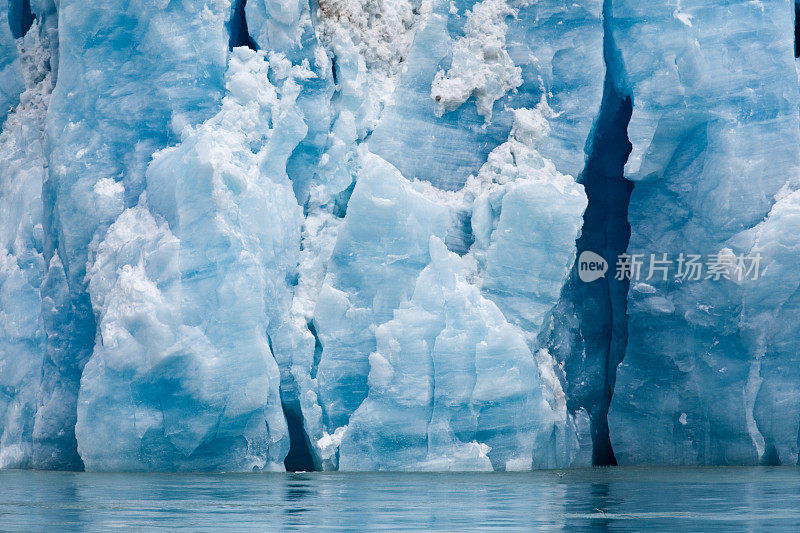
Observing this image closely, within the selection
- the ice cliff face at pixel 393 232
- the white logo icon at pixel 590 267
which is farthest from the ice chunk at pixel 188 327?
the white logo icon at pixel 590 267

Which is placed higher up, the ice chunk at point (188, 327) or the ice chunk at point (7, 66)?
the ice chunk at point (7, 66)

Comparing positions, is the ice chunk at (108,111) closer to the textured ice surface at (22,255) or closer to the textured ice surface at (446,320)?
the textured ice surface at (22,255)

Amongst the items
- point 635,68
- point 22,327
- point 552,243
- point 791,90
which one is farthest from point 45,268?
point 791,90

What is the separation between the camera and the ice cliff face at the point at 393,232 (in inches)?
352

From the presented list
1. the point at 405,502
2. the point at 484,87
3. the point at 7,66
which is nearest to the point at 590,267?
the point at 484,87

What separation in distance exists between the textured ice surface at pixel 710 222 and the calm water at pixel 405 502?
1384 mm

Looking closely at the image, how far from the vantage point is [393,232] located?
30.8 feet

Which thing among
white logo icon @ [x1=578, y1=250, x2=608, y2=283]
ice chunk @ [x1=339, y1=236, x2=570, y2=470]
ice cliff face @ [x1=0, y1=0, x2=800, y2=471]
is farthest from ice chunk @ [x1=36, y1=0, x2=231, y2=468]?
white logo icon @ [x1=578, y1=250, x2=608, y2=283]

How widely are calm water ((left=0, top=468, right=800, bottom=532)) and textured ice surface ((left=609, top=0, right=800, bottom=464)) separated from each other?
1.38 meters

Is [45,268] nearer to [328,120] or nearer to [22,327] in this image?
[22,327]

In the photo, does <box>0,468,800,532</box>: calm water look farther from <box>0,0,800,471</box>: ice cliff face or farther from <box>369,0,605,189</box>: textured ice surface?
<box>369,0,605,189</box>: textured ice surface

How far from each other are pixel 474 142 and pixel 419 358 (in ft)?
7.61

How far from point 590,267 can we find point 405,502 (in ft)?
17.3

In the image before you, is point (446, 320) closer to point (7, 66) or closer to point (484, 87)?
point (484, 87)
